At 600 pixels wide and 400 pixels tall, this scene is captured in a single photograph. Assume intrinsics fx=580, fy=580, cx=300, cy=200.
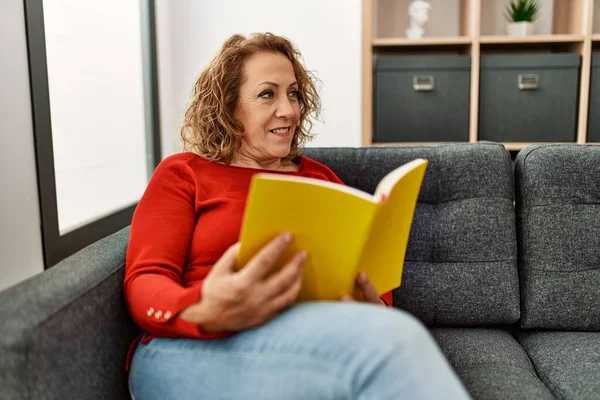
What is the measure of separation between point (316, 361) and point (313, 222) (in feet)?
0.65

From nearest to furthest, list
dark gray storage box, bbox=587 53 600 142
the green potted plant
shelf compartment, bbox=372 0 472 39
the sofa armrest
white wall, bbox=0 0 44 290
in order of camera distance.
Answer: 1. the sofa armrest
2. white wall, bbox=0 0 44 290
3. dark gray storage box, bbox=587 53 600 142
4. the green potted plant
5. shelf compartment, bbox=372 0 472 39

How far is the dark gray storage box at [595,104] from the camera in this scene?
2131 millimetres

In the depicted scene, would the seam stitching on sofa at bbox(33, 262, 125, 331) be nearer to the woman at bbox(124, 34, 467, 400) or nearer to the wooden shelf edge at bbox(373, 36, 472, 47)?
the woman at bbox(124, 34, 467, 400)

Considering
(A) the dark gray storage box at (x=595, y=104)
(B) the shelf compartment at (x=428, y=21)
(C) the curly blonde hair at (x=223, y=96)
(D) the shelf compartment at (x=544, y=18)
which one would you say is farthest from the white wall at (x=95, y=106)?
(A) the dark gray storage box at (x=595, y=104)

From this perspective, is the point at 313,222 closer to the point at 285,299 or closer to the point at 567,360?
the point at 285,299

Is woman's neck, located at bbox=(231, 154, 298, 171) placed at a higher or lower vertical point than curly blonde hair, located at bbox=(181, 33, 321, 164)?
lower

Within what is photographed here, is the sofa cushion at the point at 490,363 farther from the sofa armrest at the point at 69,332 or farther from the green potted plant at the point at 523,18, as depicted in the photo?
the green potted plant at the point at 523,18

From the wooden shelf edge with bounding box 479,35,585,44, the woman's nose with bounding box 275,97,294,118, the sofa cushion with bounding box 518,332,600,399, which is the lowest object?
the sofa cushion with bounding box 518,332,600,399

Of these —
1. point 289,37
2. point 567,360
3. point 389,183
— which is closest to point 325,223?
point 389,183

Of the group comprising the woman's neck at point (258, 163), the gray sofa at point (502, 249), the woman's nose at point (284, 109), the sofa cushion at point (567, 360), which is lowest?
the sofa cushion at point (567, 360)

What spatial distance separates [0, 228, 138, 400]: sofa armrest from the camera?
0.76m

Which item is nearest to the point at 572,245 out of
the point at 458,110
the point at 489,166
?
the point at 489,166

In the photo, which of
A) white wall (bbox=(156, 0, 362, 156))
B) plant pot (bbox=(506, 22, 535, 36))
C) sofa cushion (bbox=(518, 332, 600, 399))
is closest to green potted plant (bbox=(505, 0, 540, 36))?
plant pot (bbox=(506, 22, 535, 36))

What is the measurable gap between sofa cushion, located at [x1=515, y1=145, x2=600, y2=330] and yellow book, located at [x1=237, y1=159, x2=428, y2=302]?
0.63 m
